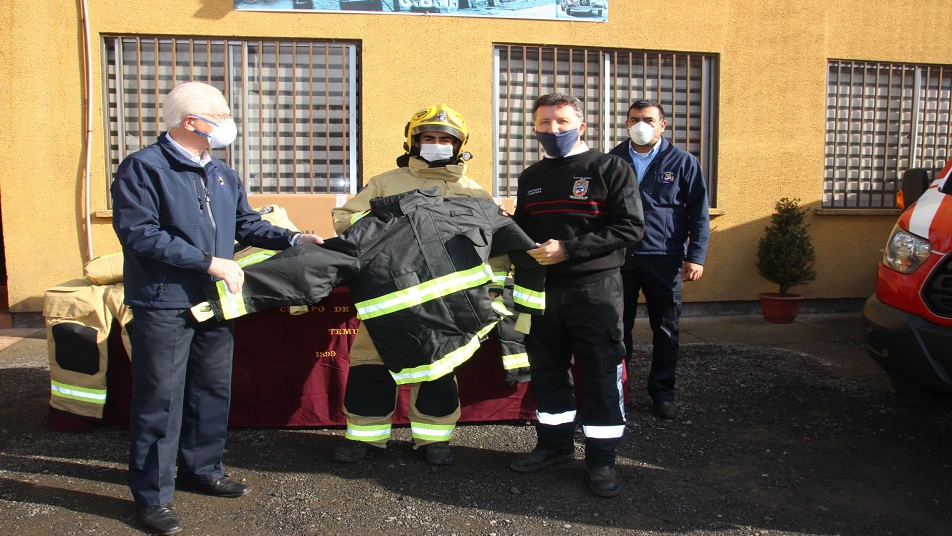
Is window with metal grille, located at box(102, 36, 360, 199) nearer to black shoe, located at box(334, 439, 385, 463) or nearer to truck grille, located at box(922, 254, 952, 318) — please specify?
black shoe, located at box(334, 439, 385, 463)

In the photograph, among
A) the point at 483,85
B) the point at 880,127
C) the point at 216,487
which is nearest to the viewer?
the point at 216,487

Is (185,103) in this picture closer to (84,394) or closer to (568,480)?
(84,394)

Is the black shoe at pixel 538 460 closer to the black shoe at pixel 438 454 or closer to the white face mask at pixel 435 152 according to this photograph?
the black shoe at pixel 438 454

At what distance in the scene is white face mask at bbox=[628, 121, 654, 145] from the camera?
4.29m

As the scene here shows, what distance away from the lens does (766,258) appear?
716cm

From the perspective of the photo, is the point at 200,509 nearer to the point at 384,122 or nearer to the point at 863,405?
the point at 863,405

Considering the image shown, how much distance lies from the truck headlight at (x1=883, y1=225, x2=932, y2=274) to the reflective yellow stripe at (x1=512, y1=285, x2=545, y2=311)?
81.3 inches

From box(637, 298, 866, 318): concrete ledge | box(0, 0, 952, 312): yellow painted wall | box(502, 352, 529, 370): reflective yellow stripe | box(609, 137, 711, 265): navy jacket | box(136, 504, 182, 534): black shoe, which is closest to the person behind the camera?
box(136, 504, 182, 534): black shoe

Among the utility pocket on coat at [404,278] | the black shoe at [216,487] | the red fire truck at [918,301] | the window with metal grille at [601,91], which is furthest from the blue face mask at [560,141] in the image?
the window with metal grille at [601,91]

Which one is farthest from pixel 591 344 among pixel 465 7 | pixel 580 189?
pixel 465 7

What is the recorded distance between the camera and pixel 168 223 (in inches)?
111

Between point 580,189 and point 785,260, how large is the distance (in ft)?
15.3

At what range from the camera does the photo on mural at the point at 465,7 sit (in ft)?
21.9

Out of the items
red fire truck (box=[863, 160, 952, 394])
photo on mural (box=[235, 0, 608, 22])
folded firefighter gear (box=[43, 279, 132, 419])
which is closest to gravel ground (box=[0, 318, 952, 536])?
folded firefighter gear (box=[43, 279, 132, 419])
